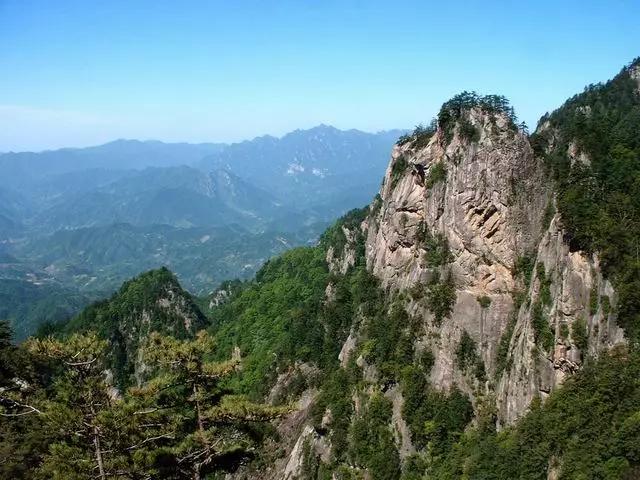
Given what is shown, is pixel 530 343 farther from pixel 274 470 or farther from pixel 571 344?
pixel 274 470

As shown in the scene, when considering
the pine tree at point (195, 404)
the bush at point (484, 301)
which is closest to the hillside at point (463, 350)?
the pine tree at point (195, 404)

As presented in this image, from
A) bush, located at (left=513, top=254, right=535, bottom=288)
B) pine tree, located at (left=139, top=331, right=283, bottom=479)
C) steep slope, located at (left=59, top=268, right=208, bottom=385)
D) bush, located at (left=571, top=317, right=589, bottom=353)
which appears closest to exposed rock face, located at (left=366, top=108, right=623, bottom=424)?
bush, located at (left=571, top=317, right=589, bottom=353)

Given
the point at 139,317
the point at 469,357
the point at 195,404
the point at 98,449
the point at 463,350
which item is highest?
the point at 195,404

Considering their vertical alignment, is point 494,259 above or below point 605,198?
below

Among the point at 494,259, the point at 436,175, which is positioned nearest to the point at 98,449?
the point at 494,259

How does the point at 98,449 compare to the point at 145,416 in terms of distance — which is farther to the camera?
the point at 145,416

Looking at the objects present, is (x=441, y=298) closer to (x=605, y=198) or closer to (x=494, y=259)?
(x=494, y=259)

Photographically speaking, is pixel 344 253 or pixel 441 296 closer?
pixel 441 296

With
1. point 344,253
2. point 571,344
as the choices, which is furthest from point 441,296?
point 344,253
